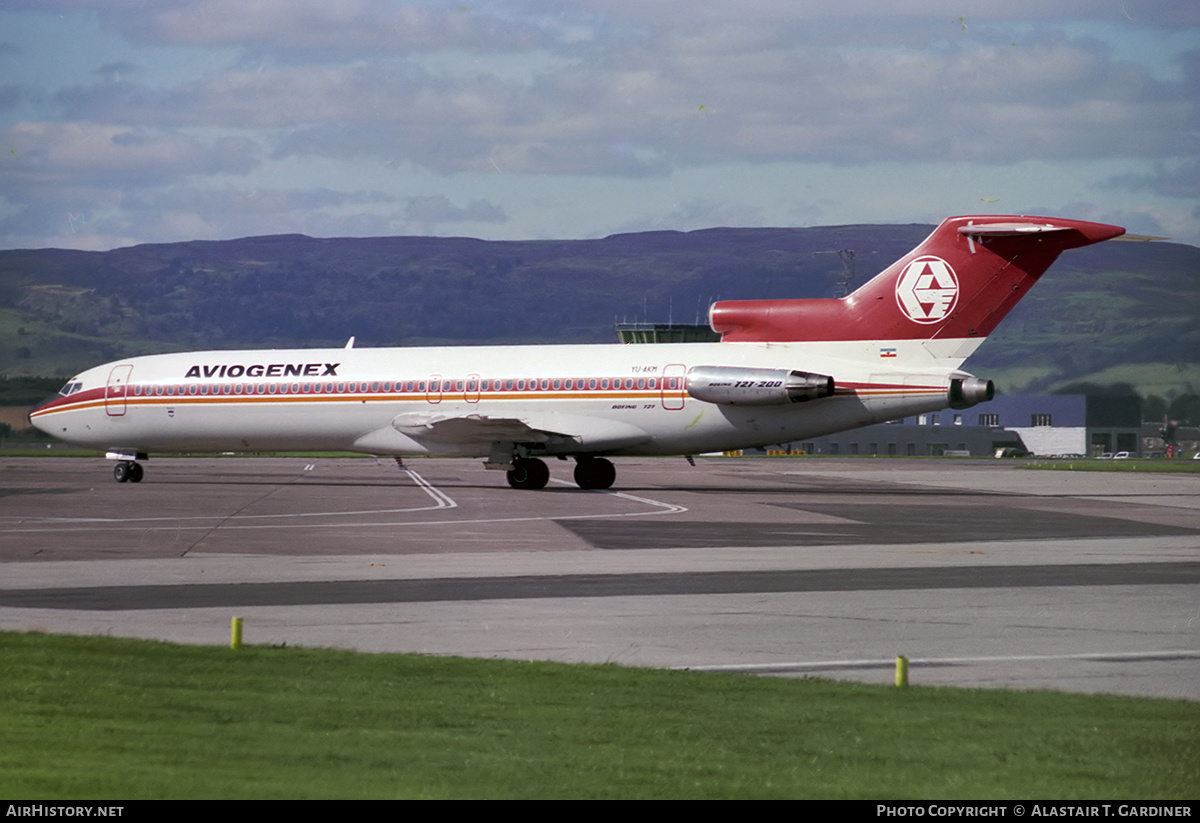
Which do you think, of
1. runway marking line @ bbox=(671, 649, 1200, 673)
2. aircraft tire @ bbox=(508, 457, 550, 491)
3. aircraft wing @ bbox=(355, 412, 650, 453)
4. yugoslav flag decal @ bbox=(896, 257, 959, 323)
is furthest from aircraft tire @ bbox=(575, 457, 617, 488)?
runway marking line @ bbox=(671, 649, 1200, 673)

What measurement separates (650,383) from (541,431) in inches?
129

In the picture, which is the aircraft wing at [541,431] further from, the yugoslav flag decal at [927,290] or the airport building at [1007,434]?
the airport building at [1007,434]

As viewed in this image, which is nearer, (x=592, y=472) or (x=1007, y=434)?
(x=592, y=472)

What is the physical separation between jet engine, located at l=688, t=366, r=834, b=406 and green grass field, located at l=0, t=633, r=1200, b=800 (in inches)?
1045

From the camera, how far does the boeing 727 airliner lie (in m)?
37.8

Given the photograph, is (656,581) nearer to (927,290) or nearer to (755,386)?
(755,386)

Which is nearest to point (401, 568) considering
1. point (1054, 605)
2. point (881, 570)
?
point (881, 570)

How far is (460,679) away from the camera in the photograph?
11164 millimetres

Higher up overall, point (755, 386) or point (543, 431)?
point (755, 386)

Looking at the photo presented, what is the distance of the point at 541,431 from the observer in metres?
40.1

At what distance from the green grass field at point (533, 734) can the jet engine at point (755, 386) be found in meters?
26.5

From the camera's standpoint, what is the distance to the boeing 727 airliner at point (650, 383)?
37.8 metres

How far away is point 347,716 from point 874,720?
11.3ft

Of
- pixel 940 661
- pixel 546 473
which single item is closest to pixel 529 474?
pixel 546 473
